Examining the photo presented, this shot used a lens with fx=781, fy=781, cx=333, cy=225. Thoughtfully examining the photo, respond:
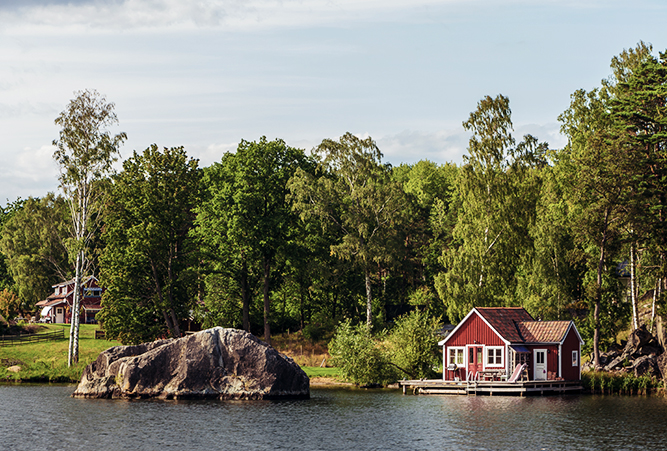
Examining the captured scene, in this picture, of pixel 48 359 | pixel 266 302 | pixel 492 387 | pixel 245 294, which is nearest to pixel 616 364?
pixel 492 387

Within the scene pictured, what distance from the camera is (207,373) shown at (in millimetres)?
52500

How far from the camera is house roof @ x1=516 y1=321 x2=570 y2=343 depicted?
57.6m

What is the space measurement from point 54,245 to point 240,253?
163 ft

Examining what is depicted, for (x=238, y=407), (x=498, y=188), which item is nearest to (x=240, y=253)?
(x=498, y=188)

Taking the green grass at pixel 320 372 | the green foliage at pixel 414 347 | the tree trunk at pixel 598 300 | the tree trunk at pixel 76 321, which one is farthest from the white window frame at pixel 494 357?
the tree trunk at pixel 76 321

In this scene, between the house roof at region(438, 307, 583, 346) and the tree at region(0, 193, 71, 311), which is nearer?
the house roof at region(438, 307, 583, 346)

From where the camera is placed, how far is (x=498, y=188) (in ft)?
234

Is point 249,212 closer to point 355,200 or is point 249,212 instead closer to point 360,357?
point 355,200

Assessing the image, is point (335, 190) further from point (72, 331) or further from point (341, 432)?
point (341, 432)

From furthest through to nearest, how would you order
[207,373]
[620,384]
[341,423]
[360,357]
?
1. [360,357]
2. [620,384]
3. [207,373]
4. [341,423]

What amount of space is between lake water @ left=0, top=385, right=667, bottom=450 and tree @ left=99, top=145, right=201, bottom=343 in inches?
675

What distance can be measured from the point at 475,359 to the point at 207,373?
2004 cm

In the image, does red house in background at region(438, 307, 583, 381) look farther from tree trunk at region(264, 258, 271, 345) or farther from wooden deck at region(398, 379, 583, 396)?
tree trunk at region(264, 258, 271, 345)

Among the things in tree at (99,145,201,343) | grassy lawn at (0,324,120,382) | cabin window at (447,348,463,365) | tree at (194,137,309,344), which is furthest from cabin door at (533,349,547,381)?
grassy lawn at (0,324,120,382)
